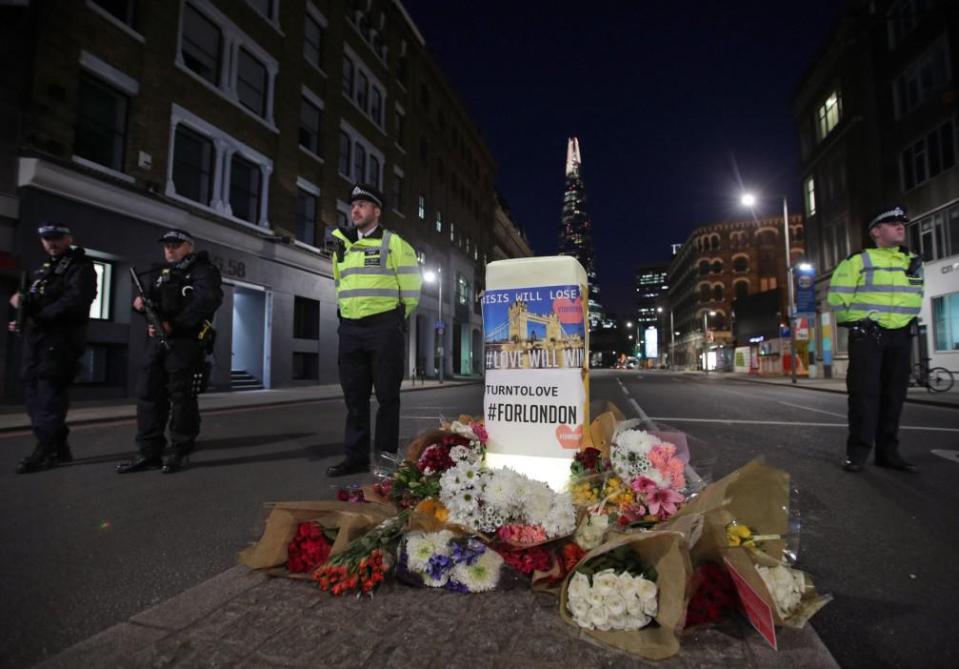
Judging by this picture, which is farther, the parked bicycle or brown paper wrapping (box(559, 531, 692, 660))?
the parked bicycle

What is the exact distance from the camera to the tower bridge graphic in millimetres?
2688

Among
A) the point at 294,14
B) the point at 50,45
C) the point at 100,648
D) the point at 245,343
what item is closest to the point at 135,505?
the point at 100,648

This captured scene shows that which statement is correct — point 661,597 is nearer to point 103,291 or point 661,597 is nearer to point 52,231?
point 52,231

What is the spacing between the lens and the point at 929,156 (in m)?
20.9

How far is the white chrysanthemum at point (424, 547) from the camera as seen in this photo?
192 cm

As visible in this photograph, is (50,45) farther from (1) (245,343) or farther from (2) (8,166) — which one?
(1) (245,343)

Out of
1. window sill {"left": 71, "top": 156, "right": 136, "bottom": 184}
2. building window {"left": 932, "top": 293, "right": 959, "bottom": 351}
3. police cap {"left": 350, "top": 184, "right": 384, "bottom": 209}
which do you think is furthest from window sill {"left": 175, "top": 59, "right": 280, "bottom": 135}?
building window {"left": 932, "top": 293, "right": 959, "bottom": 351}

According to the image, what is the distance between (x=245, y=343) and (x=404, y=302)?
1551 centimetres

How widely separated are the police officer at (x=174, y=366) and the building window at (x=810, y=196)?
36.7 meters

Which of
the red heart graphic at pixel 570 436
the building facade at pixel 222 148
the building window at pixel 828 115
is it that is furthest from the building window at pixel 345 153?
the building window at pixel 828 115

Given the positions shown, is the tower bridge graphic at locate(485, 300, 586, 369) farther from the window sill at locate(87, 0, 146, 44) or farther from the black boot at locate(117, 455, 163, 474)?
the window sill at locate(87, 0, 146, 44)

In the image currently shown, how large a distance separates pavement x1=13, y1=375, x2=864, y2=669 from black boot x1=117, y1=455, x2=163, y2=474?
3.02 metres

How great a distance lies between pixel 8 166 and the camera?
33.8 feet

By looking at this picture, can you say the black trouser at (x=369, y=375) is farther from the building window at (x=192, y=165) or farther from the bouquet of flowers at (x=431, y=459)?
the building window at (x=192, y=165)
